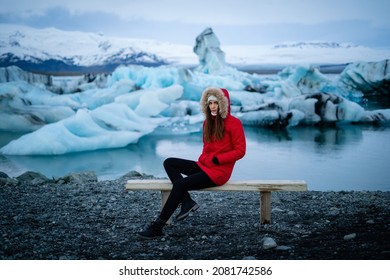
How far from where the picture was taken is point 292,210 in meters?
3.48

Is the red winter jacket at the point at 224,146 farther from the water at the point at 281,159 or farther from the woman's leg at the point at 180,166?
the water at the point at 281,159

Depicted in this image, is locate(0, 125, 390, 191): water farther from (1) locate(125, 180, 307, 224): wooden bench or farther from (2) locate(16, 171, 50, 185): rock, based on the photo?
(1) locate(125, 180, 307, 224): wooden bench

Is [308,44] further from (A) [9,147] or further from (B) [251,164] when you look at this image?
(A) [9,147]

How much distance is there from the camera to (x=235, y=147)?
9.15 feet

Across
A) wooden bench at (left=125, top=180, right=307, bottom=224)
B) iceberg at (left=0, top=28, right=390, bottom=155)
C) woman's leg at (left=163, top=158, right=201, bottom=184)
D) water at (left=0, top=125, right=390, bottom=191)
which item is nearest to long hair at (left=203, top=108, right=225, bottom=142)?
woman's leg at (left=163, top=158, right=201, bottom=184)

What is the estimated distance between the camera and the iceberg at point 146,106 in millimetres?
7730

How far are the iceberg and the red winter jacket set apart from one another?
4.84 m

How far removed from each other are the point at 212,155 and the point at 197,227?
0.51 metres

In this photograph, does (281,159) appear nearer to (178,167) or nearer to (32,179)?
(32,179)

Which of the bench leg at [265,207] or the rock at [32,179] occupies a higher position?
the bench leg at [265,207]

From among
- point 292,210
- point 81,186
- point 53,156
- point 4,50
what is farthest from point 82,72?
point 292,210

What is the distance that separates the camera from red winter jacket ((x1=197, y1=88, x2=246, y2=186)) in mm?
2777

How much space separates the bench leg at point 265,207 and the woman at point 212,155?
0.91 feet

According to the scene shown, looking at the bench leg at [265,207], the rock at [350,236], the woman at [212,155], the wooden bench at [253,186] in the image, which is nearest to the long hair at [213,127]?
the woman at [212,155]
